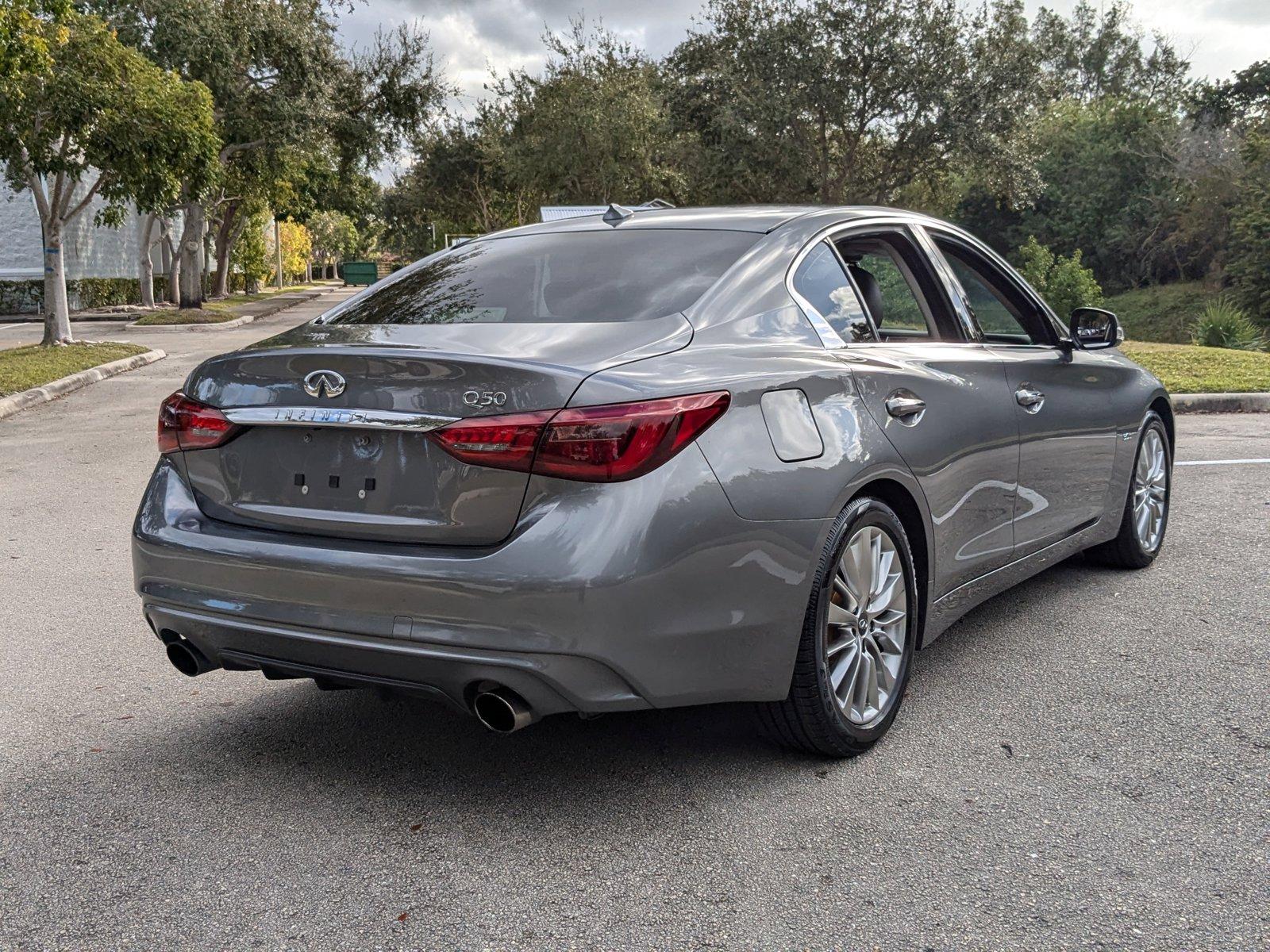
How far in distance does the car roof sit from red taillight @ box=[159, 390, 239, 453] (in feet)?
4.39

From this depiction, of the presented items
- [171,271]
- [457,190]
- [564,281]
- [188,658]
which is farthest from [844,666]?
[457,190]

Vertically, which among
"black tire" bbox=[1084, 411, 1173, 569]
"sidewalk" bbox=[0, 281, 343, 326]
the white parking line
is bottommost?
"sidewalk" bbox=[0, 281, 343, 326]

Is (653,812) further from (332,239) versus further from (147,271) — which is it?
(332,239)

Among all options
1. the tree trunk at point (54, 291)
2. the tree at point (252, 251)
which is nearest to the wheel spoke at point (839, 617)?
the tree trunk at point (54, 291)

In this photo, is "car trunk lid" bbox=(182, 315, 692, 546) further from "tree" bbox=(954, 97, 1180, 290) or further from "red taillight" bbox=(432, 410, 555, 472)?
"tree" bbox=(954, 97, 1180, 290)

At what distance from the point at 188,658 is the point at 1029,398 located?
9.82ft

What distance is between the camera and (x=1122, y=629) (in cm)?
505

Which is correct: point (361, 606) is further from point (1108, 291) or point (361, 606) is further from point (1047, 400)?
point (1108, 291)

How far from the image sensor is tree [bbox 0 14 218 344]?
1788cm

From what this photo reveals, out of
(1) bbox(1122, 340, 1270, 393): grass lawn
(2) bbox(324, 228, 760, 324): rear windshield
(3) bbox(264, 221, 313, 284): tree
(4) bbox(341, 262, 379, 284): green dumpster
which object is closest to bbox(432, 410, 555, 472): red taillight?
(2) bbox(324, 228, 760, 324): rear windshield

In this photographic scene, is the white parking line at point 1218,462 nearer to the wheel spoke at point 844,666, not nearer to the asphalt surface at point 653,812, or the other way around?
the asphalt surface at point 653,812

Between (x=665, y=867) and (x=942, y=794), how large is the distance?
2.84ft

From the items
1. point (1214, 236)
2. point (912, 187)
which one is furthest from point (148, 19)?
point (1214, 236)

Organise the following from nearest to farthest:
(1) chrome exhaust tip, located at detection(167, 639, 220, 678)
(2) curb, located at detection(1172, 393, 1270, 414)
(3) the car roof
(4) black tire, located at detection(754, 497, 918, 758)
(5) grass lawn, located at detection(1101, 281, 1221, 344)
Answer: (4) black tire, located at detection(754, 497, 918, 758) → (1) chrome exhaust tip, located at detection(167, 639, 220, 678) → (3) the car roof → (2) curb, located at detection(1172, 393, 1270, 414) → (5) grass lawn, located at detection(1101, 281, 1221, 344)
